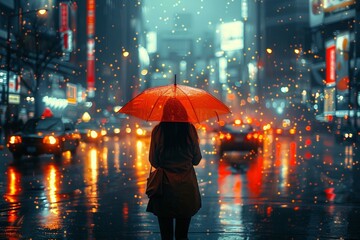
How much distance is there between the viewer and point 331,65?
272 feet

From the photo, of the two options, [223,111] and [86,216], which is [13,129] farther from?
[223,111]

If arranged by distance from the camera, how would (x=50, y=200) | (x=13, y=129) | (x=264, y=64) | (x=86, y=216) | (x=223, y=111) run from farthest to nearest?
1. (x=264, y=64)
2. (x=13, y=129)
3. (x=50, y=200)
4. (x=86, y=216)
5. (x=223, y=111)

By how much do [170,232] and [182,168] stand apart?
2.25 feet

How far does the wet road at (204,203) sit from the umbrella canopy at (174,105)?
7.50 feet

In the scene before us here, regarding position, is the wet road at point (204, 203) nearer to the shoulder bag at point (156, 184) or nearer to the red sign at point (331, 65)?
the shoulder bag at point (156, 184)

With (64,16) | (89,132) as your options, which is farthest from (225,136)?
(64,16)

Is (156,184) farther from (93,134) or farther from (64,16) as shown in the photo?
(64,16)

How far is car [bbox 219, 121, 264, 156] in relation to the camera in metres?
29.6

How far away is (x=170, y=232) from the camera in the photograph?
21.7ft

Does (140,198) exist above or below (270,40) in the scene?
below

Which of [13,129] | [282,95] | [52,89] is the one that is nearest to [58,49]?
[13,129]

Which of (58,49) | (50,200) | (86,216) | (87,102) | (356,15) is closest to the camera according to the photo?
(86,216)

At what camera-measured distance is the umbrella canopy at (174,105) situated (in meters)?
6.59

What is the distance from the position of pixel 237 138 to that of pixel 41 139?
9080mm
